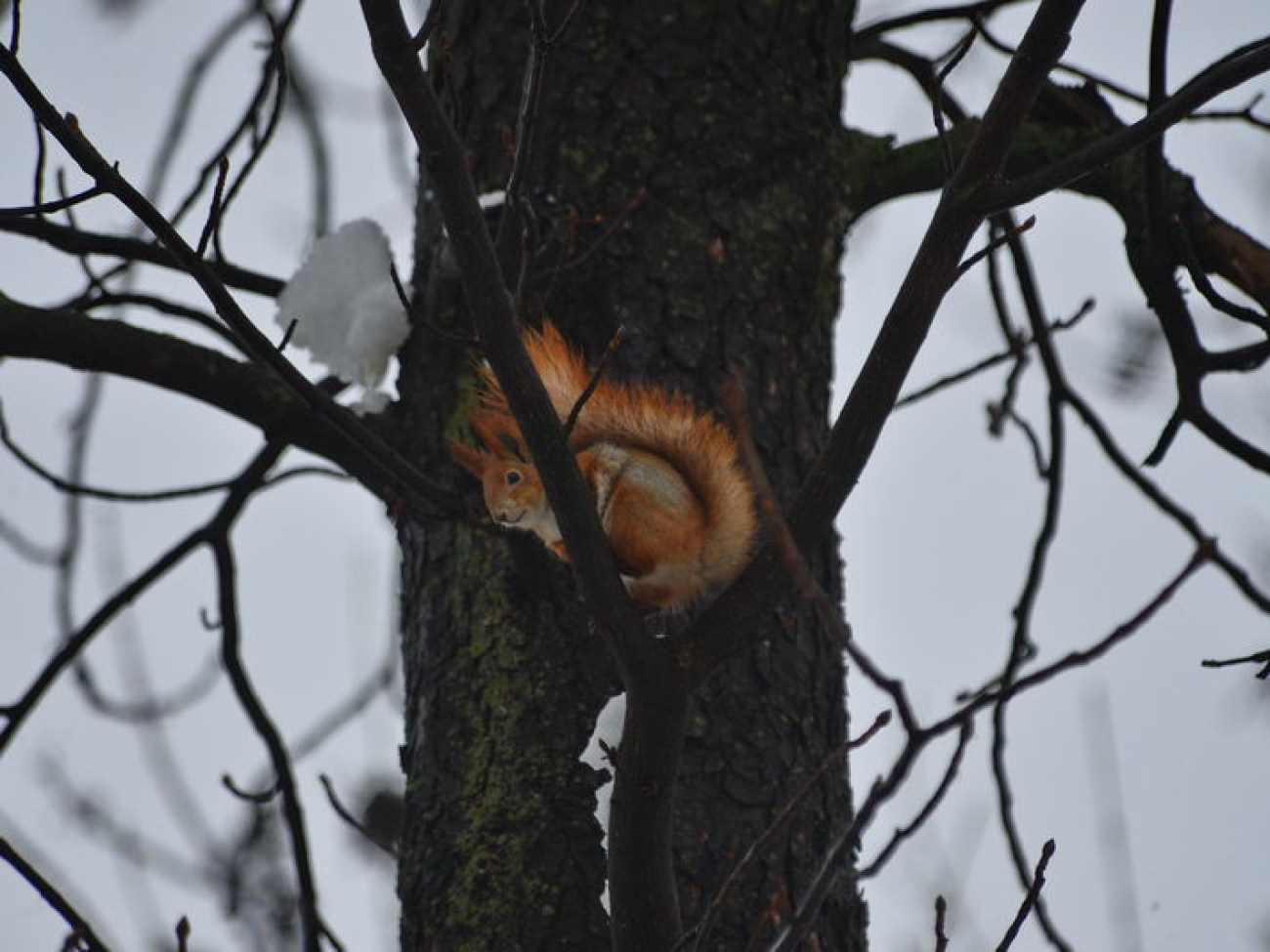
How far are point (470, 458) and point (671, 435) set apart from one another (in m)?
0.22

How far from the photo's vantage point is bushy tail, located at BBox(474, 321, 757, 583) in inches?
64.5

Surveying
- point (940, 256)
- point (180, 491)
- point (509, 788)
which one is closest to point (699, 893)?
point (509, 788)

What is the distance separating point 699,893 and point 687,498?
403 mm

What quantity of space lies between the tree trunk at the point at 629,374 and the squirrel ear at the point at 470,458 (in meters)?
0.07

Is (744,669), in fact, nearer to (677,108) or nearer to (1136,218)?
Answer: (677,108)

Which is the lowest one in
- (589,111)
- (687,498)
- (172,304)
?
(687,498)

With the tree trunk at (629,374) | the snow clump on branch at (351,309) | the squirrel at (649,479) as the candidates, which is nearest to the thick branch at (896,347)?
the tree trunk at (629,374)

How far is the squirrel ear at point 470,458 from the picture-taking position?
5.47ft

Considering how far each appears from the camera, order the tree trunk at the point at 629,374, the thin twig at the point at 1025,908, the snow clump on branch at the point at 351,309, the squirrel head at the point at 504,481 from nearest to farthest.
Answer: the thin twig at the point at 1025,908 < the tree trunk at the point at 629,374 < the squirrel head at the point at 504,481 < the snow clump on branch at the point at 351,309

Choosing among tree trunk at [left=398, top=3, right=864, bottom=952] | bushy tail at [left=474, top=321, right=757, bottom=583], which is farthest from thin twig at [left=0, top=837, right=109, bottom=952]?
bushy tail at [left=474, top=321, right=757, bottom=583]

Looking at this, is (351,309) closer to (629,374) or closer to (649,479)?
(629,374)

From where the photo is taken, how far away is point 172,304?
188 cm

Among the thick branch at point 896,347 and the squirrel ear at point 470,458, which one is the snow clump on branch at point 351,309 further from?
the thick branch at point 896,347

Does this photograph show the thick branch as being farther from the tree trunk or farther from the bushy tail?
the bushy tail
